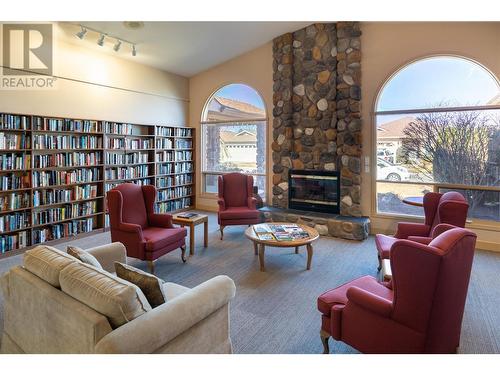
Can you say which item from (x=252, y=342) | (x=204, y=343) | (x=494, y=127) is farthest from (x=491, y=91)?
(x=204, y=343)

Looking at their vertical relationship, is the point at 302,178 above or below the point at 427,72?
below

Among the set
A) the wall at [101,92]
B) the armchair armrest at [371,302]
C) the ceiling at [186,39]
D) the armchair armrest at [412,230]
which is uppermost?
the ceiling at [186,39]

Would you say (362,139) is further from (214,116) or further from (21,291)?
(21,291)

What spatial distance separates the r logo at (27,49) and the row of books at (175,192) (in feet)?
9.85

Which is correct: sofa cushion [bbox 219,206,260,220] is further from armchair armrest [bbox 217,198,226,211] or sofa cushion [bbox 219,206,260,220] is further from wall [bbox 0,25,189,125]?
wall [bbox 0,25,189,125]

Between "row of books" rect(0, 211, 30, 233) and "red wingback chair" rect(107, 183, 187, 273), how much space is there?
64.5 inches

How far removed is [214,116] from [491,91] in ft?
16.9

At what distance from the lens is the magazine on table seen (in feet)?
12.5

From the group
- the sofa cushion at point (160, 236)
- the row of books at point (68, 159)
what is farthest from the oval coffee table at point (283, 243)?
the row of books at point (68, 159)

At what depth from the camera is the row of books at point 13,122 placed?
4.12 metres

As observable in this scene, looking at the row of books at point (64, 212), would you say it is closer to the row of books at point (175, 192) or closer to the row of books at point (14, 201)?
the row of books at point (14, 201)

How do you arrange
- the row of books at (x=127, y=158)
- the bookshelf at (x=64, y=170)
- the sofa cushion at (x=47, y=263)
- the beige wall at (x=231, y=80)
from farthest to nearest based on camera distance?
the beige wall at (x=231, y=80)
the row of books at (x=127, y=158)
the bookshelf at (x=64, y=170)
the sofa cushion at (x=47, y=263)

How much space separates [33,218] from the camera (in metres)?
4.55
